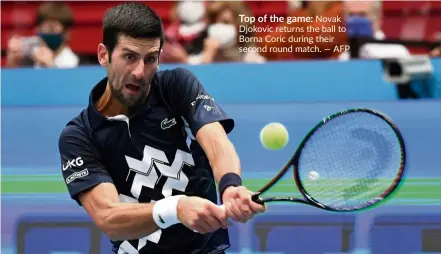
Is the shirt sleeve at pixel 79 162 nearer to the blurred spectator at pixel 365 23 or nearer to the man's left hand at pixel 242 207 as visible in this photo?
the man's left hand at pixel 242 207

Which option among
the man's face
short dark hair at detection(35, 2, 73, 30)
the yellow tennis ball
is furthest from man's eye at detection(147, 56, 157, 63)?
short dark hair at detection(35, 2, 73, 30)

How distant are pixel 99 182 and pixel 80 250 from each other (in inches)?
65.0

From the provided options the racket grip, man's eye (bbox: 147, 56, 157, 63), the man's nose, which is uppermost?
man's eye (bbox: 147, 56, 157, 63)

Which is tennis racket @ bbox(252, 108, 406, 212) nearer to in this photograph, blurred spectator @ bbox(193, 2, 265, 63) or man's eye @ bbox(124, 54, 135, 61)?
man's eye @ bbox(124, 54, 135, 61)

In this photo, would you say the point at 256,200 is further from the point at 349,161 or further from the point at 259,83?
the point at 259,83

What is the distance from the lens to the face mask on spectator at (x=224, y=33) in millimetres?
5297

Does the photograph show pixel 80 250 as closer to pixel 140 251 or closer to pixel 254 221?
pixel 254 221

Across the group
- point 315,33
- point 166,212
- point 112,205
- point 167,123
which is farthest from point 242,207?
point 315,33

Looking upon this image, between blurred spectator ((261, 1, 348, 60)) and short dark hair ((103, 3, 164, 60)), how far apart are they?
93.2 inches

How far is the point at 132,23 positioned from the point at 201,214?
0.73m

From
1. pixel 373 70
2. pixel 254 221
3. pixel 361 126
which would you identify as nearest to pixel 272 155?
pixel 254 221

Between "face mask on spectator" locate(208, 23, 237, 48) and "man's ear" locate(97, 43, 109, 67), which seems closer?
"man's ear" locate(97, 43, 109, 67)

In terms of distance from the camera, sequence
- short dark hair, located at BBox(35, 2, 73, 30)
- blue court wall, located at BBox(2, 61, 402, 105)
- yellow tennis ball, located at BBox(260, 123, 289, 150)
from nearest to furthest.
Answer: yellow tennis ball, located at BBox(260, 123, 289, 150) → blue court wall, located at BBox(2, 61, 402, 105) → short dark hair, located at BBox(35, 2, 73, 30)

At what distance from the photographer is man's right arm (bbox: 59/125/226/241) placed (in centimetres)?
235
